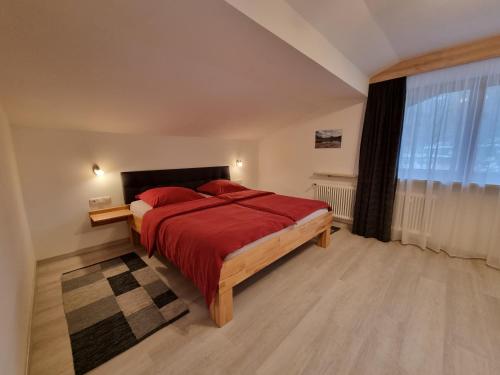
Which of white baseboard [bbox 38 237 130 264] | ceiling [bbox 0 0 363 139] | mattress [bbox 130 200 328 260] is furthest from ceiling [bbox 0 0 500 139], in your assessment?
white baseboard [bbox 38 237 130 264]

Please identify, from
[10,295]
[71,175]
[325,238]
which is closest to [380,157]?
[325,238]

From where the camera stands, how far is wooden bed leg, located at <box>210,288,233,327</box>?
1449mm

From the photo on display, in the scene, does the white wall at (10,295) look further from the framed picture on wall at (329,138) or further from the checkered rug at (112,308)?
the framed picture on wall at (329,138)

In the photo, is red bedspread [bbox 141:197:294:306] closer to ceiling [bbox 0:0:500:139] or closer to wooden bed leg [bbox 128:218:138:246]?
wooden bed leg [bbox 128:218:138:246]

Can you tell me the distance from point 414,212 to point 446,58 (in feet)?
5.93

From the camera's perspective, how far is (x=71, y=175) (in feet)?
7.84

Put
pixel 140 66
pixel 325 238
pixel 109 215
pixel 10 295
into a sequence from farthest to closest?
pixel 325 238 → pixel 109 215 → pixel 140 66 → pixel 10 295

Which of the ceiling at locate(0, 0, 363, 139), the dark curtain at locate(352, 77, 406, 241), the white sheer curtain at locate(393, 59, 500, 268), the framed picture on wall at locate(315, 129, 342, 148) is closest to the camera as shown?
the ceiling at locate(0, 0, 363, 139)

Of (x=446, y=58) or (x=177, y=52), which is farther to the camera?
(x=446, y=58)

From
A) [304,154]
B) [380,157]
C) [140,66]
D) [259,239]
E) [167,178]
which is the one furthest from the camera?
[304,154]

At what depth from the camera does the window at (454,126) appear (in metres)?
2.07

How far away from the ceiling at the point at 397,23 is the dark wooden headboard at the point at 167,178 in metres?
2.58

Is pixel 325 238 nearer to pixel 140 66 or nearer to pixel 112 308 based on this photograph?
pixel 112 308

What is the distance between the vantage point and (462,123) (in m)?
2.23
